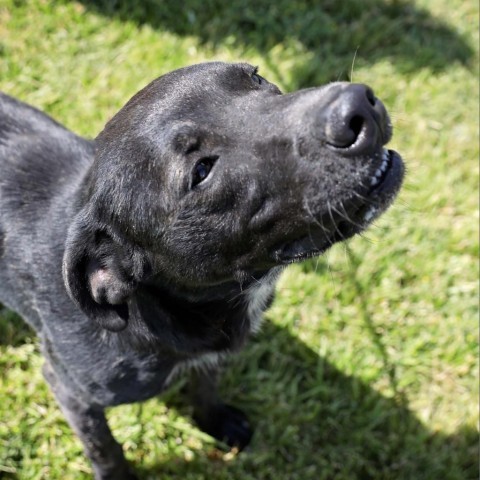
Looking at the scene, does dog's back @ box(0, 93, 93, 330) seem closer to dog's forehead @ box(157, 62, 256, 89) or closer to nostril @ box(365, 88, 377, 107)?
dog's forehead @ box(157, 62, 256, 89)

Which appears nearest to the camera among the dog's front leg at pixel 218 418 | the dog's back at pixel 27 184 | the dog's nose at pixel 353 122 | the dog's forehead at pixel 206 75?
the dog's nose at pixel 353 122

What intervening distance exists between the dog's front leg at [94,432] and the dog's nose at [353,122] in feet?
5.77

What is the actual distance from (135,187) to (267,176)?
1.64 feet

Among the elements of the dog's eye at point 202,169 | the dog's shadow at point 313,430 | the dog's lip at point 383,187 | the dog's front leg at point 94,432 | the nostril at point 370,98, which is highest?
the nostril at point 370,98

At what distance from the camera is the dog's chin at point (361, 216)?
2193mm

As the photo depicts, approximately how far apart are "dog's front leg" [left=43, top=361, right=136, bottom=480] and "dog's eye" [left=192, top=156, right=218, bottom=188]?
4.38 ft

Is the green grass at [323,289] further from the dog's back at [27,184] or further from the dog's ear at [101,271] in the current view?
the dog's ear at [101,271]

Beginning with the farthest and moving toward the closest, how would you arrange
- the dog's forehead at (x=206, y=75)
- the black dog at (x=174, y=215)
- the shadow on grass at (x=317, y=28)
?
1. the shadow on grass at (x=317, y=28)
2. the dog's forehead at (x=206, y=75)
3. the black dog at (x=174, y=215)

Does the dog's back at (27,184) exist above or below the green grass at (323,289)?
above

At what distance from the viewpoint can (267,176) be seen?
86.3 inches

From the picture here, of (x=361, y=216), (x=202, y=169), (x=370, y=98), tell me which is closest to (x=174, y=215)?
(x=202, y=169)

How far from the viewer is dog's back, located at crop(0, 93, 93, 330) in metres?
2.89

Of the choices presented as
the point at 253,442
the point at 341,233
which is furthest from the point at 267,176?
the point at 253,442

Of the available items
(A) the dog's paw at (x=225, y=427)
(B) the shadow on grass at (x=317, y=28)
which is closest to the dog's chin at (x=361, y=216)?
(A) the dog's paw at (x=225, y=427)
